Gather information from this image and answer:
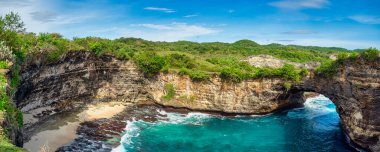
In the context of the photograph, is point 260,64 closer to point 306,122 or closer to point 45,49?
point 306,122

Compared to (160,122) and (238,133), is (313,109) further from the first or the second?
(160,122)

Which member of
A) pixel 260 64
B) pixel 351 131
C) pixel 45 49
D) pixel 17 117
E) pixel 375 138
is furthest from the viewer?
pixel 260 64

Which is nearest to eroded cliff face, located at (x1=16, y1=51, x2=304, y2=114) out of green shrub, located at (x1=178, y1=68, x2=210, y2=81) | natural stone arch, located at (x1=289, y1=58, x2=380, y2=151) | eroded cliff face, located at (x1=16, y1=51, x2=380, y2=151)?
eroded cliff face, located at (x1=16, y1=51, x2=380, y2=151)

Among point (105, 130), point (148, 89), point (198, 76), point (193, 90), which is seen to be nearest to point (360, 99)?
point (198, 76)

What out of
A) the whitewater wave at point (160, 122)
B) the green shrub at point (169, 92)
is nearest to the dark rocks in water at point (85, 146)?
the whitewater wave at point (160, 122)

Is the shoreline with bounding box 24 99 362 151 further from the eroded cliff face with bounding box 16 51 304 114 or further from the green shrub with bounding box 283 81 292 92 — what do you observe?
the green shrub with bounding box 283 81 292 92

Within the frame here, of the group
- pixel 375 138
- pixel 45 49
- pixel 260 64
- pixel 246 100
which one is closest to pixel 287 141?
pixel 375 138
